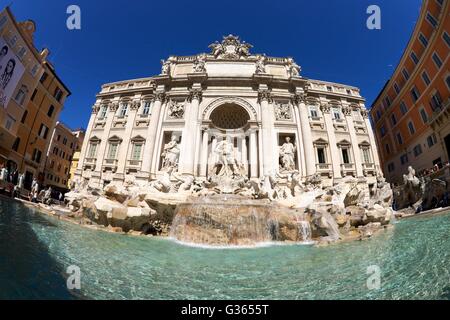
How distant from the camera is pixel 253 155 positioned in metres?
21.2

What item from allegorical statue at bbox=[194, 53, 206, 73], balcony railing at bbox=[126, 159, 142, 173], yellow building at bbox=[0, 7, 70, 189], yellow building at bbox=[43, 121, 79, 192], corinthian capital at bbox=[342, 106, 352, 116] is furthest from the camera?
yellow building at bbox=[43, 121, 79, 192]

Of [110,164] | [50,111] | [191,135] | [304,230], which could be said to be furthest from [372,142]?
[50,111]

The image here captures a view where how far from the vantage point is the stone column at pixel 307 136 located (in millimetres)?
20625

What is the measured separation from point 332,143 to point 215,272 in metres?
21.4

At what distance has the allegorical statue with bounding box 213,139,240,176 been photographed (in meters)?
18.5

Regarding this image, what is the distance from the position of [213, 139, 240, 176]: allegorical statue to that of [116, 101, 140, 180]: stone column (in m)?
9.67

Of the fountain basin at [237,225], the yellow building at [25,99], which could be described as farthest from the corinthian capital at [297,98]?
the yellow building at [25,99]

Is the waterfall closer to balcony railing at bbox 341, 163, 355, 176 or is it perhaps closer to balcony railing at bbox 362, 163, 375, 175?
balcony railing at bbox 341, 163, 355, 176

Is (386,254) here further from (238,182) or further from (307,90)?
(307,90)

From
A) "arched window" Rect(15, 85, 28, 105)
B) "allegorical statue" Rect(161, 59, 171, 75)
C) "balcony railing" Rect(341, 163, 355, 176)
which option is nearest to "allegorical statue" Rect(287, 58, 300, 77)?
"balcony railing" Rect(341, 163, 355, 176)

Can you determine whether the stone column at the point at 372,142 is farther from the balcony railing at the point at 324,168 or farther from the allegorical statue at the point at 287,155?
the allegorical statue at the point at 287,155
